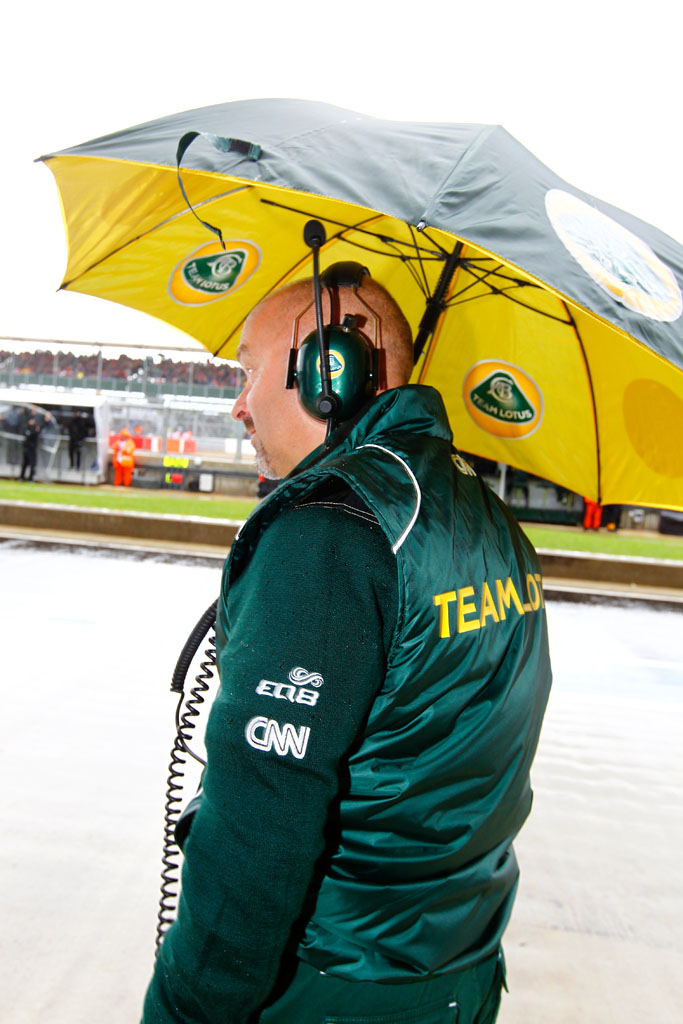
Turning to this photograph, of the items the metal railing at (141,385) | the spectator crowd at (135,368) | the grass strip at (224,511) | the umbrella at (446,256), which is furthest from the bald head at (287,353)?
the spectator crowd at (135,368)

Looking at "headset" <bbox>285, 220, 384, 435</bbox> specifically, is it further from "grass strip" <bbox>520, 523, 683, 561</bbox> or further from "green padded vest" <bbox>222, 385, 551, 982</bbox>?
"grass strip" <bbox>520, 523, 683, 561</bbox>

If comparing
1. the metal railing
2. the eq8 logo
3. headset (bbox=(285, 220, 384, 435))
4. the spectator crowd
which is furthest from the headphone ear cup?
the spectator crowd

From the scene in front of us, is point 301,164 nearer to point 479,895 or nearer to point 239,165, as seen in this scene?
point 239,165

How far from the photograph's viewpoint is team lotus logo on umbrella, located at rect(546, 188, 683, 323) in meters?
1.32

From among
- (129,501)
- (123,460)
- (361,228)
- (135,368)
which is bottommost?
(129,501)

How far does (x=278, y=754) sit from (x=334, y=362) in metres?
0.65

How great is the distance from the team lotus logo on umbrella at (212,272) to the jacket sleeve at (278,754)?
5.65 feet

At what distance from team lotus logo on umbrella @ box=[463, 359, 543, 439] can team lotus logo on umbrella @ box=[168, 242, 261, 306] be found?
798 millimetres

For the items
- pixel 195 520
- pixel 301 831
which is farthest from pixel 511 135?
pixel 195 520

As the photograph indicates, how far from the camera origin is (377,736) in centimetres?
95

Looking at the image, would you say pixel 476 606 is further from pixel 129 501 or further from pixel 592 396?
pixel 129 501

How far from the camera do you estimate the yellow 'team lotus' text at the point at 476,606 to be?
0.95m

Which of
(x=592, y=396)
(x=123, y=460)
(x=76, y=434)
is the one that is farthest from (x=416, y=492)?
(x=76, y=434)

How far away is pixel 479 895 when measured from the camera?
3.61 ft
